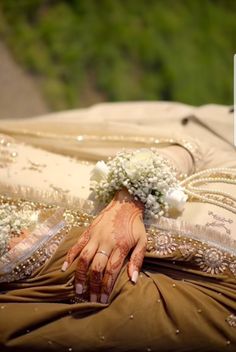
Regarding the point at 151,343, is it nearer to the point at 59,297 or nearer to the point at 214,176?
the point at 59,297

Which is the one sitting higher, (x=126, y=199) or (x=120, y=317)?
(x=126, y=199)

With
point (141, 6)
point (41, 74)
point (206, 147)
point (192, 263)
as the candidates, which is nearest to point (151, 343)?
point (192, 263)

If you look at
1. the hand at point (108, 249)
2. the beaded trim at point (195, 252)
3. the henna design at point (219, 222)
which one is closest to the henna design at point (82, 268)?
the hand at point (108, 249)

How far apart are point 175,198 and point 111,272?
0.23 m

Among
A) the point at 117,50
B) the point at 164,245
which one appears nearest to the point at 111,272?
the point at 164,245

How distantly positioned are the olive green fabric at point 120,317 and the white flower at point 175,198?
173mm

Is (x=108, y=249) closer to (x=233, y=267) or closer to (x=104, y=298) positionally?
(x=104, y=298)

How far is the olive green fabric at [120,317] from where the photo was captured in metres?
1.03

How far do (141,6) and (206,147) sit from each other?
1.55 m

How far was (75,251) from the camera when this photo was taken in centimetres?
108

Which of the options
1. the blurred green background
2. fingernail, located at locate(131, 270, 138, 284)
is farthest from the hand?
the blurred green background

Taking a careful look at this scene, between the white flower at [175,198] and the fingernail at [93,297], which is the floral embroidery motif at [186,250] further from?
the fingernail at [93,297]

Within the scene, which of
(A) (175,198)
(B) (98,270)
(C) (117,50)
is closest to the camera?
(B) (98,270)

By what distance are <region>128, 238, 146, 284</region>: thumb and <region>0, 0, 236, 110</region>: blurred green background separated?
57.4 inches
